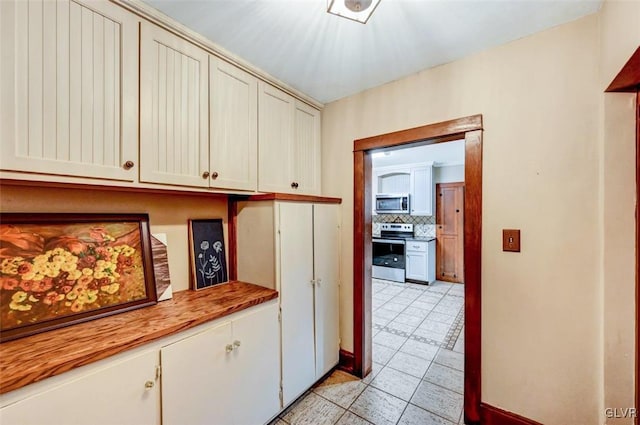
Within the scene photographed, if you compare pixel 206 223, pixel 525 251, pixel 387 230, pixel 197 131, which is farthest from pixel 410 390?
pixel 387 230

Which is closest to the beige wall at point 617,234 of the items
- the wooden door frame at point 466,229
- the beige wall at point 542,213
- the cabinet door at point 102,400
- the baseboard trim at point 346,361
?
the beige wall at point 542,213

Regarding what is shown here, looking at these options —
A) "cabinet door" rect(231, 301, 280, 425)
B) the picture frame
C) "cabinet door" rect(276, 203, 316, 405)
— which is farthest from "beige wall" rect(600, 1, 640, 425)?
the picture frame

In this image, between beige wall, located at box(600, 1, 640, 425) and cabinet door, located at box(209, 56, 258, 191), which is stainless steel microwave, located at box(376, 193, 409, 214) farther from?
cabinet door, located at box(209, 56, 258, 191)

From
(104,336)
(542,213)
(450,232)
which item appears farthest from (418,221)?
(104,336)

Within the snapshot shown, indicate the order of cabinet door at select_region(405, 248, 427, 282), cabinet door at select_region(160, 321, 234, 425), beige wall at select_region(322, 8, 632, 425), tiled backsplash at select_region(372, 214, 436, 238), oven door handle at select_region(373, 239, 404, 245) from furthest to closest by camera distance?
tiled backsplash at select_region(372, 214, 436, 238), oven door handle at select_region(373, 239, 404, 245), cabinet door at select_region(405, 248, 427, 282), beige wall at select_region(322, 8, 632, 425), cabinet door at select_region(160, 321, 234, 425)

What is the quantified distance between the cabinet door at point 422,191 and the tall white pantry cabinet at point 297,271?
358 centimetres

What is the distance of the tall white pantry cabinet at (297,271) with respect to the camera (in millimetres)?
1773

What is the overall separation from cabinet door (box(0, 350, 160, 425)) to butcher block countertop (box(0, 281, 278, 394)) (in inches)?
2.7

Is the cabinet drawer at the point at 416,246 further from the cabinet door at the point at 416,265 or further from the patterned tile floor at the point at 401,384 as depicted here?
the patterned tile floor at the point at 401,384

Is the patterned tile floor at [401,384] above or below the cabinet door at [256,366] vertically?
below

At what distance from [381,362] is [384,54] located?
8.40 feet

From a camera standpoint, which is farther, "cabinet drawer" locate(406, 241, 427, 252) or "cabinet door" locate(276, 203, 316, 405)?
"cabinet drawer" locate(406, 241, 427, 252)

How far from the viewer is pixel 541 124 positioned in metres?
1.48

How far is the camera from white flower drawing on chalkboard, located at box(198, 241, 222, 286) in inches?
71.3
